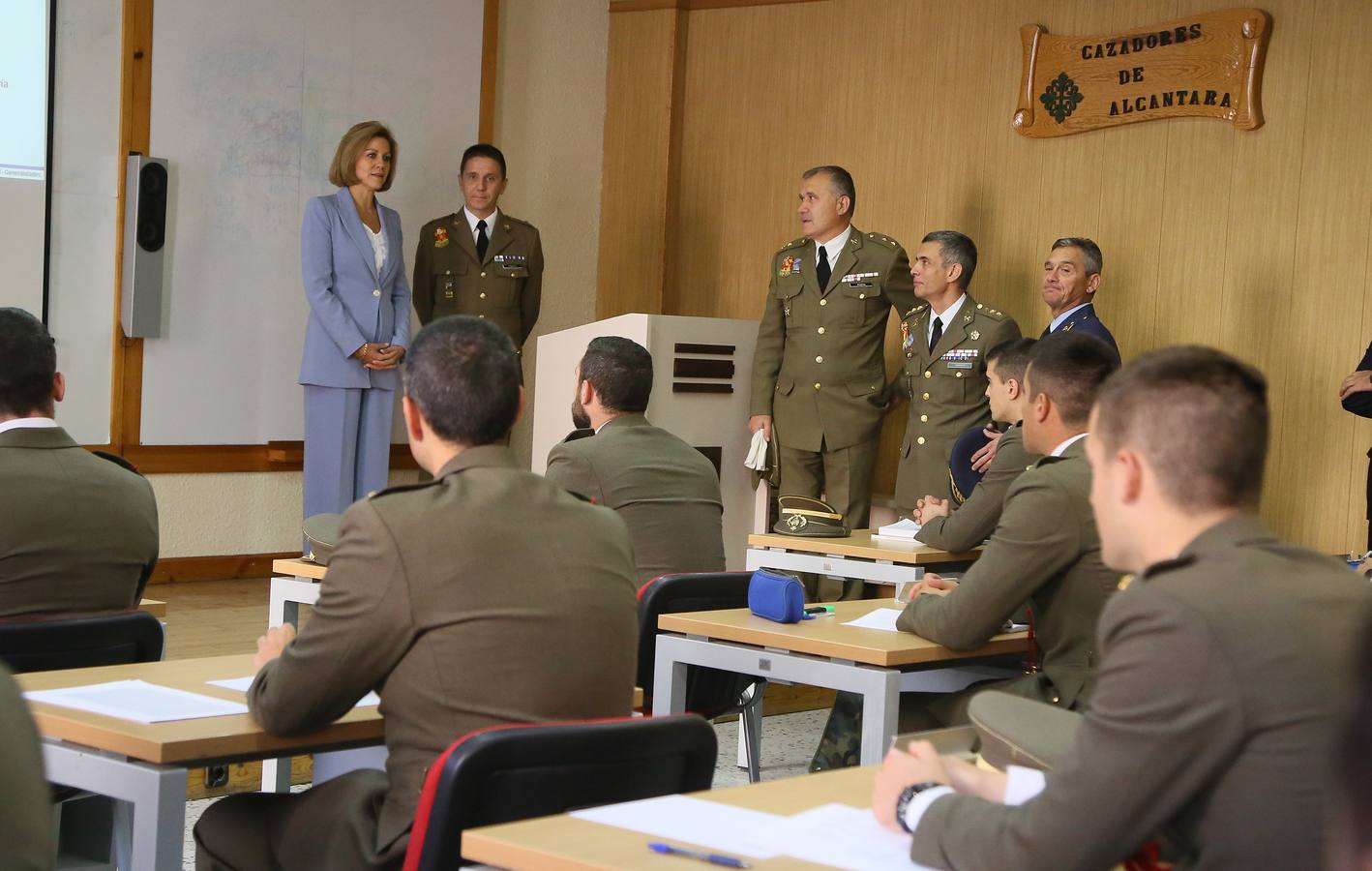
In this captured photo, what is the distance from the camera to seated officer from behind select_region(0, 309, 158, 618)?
9.21 ft

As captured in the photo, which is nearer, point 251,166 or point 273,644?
point 273,644

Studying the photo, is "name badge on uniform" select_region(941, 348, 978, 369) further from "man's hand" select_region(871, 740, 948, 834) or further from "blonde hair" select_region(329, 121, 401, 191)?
"man's hand" select_region(871, 740, 948, 834)

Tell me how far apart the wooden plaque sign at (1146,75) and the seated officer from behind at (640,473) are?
3.45 meters

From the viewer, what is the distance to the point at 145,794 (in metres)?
2.05

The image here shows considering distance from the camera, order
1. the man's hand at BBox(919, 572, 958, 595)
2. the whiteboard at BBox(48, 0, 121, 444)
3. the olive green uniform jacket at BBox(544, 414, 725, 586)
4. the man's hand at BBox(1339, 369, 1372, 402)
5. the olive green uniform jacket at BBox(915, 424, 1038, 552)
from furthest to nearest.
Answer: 1. the whiteboard at BBox(48, 0, 121, 444)
2. the man's hand at BBox(1339, 369, 1372, 402)
3. the olive green uniform jacket at BBox(915, 424, 1038, 552)
4. the olive green uniform jacket at BBox(544, 414, 725, 586)
5. the man's hand at BBox(919, 572, 958, 595)

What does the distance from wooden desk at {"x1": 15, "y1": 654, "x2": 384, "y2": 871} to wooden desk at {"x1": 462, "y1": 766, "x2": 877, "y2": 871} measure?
0.55 meters

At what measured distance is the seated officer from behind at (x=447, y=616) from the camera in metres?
2.03

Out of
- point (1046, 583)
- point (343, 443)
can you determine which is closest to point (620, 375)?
point (1046, 583)

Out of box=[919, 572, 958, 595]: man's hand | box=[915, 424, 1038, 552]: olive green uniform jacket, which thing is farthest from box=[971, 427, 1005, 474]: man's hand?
box=[919, 572, 958, 595]: man's hand

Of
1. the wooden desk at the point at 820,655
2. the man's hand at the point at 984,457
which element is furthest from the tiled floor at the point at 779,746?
the wooden desk at the point at 820,655

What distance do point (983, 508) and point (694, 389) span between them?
258cm

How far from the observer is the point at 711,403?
22.5 ft

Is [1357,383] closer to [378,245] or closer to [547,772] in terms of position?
[378,245]

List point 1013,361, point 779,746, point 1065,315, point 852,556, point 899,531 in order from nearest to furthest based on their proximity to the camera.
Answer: point 1013,361 → point 852,556 → point 899,531 → point 779,746 → point 1065,315
